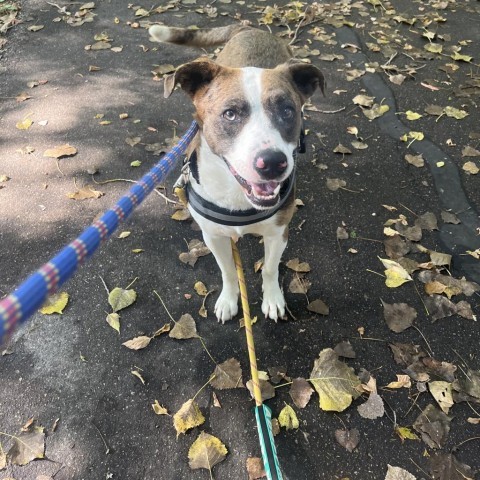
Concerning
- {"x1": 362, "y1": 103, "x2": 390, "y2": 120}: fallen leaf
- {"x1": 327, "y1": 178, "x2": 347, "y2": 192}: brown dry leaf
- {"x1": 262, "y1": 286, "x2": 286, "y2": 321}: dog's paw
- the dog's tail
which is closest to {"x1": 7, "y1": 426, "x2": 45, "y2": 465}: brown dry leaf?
{"x1": 262, "y1": 286, "x2": 286, "y2": 321}: dog's paw

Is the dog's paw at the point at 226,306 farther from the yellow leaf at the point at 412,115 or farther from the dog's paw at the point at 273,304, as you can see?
the yellow leaf at the point at 412,115

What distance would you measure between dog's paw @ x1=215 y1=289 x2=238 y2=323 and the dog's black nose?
1.28m

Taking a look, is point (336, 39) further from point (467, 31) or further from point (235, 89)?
point (235, 89)

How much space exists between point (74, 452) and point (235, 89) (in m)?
2.24

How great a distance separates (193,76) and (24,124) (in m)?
3.18

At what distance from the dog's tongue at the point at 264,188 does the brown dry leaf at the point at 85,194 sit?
2.32 meters

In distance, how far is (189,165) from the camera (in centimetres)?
247

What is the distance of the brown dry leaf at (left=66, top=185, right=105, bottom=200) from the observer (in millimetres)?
3814

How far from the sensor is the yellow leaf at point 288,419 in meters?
2.39

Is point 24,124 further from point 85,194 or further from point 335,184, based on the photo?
point 335,184

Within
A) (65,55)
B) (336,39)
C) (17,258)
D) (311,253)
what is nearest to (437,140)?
(311,253)

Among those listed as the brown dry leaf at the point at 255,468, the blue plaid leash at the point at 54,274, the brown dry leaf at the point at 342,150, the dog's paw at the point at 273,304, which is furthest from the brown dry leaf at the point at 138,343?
the brown dry leaf at the point at 342,150

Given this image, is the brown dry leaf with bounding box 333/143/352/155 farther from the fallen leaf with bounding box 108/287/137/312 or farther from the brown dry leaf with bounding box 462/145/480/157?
the fallen leaf with bounding box 108/287/137/312

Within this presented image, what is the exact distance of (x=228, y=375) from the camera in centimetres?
263
